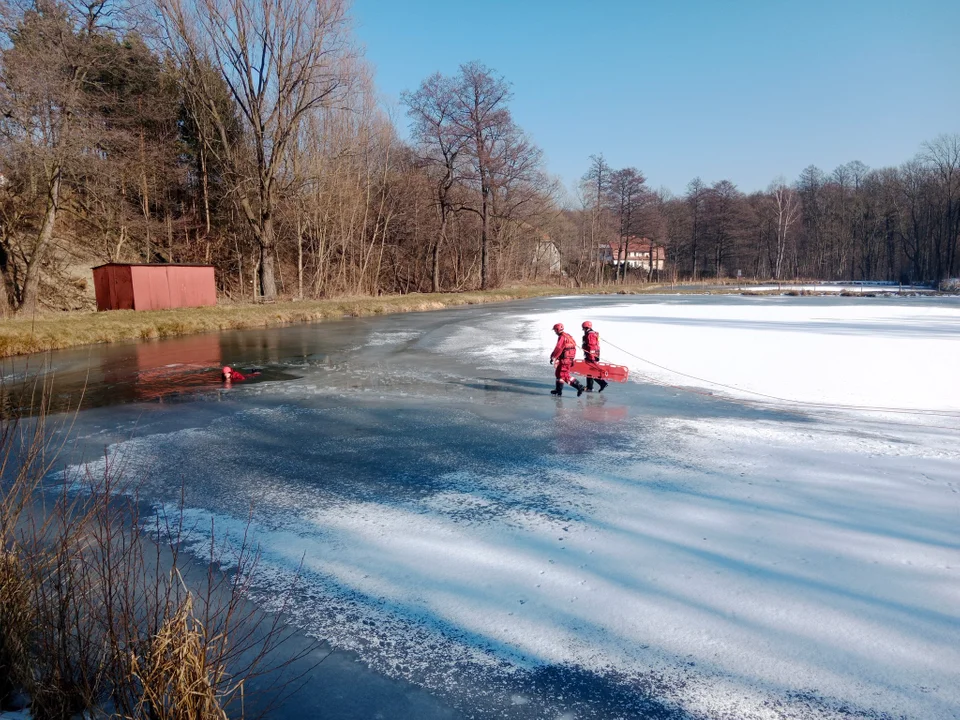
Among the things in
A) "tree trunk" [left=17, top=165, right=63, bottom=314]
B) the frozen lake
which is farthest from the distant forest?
the frozen lake

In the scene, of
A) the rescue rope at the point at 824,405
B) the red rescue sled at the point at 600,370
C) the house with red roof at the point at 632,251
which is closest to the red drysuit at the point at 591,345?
the red rescue sled at the point at 600,370

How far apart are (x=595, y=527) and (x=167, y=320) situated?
786 inches

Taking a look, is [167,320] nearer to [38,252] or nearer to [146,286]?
[146,286]

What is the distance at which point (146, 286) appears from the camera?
956 inches

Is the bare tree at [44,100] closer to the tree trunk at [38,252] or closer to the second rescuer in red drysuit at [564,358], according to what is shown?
the tree trunk at [38,252]

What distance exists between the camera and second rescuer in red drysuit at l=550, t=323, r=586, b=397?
9539mm

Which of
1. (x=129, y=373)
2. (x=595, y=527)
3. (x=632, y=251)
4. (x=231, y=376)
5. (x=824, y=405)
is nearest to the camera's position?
(x=595, y=527)

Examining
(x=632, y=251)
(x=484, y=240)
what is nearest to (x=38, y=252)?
(x=484, y=240)

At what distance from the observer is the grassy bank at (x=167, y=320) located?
1627 cm

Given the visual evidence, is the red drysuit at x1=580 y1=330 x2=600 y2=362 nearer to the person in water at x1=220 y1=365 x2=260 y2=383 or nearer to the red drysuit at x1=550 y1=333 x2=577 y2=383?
the red drysuit at x1=550 y1=333 x2=577 y2=383

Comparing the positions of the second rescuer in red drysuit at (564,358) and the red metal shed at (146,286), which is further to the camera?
the red metal shed at (146,286)

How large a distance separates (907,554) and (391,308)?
27.6 metres

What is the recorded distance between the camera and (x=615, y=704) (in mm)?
2799

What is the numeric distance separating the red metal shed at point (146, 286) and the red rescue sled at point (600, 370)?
20.4 metres
